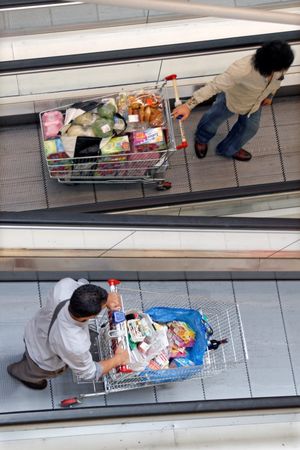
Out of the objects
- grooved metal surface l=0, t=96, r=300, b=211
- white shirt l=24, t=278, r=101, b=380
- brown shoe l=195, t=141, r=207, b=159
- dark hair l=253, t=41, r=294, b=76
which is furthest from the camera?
brown shoe l=195, t=141, r=207, b=159

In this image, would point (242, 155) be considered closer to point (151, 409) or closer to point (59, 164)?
point (59, 164)

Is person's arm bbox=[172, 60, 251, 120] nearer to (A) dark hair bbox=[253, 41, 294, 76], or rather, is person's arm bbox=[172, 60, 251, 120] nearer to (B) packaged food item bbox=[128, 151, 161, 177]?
(A) dark hair bbox=[253, 41, 294, 76]

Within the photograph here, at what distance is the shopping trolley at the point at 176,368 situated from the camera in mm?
5961

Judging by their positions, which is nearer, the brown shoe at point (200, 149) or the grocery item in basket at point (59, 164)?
the grocery item in basket at point (59, 164)

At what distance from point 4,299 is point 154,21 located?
9.11ft

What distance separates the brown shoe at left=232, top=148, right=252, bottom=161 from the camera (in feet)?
24.8

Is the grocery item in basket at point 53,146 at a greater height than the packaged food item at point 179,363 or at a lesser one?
greater

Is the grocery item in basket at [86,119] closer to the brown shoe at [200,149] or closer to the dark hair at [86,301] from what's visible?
the brown shoe at [200,149]

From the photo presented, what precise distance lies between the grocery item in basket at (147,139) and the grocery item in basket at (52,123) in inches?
25.3

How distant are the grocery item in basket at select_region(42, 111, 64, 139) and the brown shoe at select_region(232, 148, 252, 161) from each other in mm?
1762

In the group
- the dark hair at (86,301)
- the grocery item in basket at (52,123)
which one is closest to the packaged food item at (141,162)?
the grocery item in basket at (52,123)

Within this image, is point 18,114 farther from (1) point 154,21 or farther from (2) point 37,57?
(1) point 154,21

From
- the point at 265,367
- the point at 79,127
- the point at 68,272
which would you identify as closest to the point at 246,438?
the point at 265,367

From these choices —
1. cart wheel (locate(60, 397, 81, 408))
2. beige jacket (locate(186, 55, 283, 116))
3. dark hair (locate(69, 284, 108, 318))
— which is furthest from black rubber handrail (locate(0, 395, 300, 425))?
beige jacket (locate(186, 55, 283, 116))
